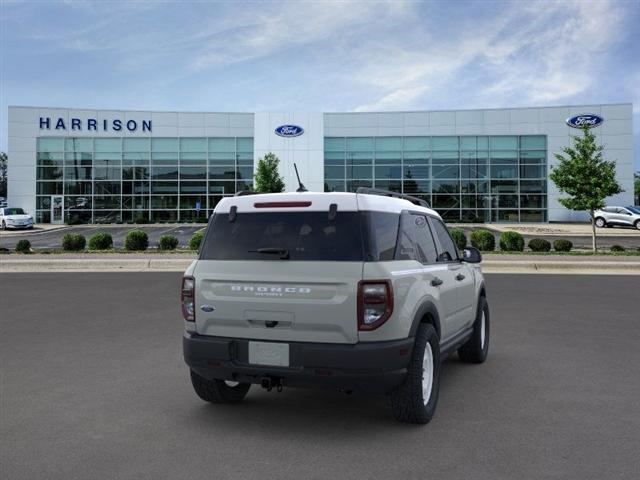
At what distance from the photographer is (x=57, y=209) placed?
47.5m

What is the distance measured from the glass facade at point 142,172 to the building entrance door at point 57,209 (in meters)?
0.22

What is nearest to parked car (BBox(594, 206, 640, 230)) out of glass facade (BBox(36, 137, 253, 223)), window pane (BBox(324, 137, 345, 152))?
window pane (BBox(324, 137, 345, 152))

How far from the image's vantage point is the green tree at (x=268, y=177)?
4147 centimetres

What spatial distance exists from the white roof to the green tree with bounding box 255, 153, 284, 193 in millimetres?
36352

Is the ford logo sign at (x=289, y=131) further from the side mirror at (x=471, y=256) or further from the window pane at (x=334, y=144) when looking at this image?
the side mirror at (x=471, y=256)

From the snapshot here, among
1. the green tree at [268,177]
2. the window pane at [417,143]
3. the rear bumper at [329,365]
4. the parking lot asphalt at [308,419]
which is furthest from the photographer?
the window pane at [417,143]

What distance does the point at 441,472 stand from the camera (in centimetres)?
363

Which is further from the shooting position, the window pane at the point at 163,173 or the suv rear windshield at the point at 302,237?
the window pane at the point at 163,173

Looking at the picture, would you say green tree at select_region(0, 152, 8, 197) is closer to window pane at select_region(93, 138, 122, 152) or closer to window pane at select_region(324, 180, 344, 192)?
window pane at select_region(93, 138, 122, 152)

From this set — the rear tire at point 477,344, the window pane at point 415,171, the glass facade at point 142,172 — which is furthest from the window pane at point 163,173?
the rear tire at point 477,344

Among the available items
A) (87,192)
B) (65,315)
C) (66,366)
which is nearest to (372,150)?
(87,192)

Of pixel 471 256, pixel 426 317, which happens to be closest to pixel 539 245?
pixel 471 256

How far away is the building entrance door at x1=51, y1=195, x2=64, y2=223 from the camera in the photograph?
47.5 m

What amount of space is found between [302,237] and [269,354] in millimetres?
891
